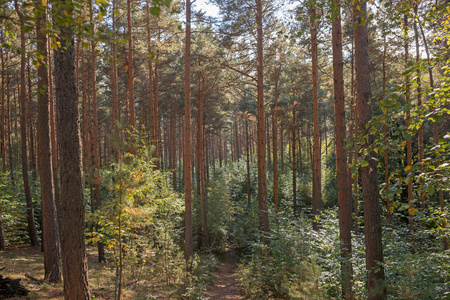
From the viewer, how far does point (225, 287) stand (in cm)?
1134

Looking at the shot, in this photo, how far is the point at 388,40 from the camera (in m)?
10.9

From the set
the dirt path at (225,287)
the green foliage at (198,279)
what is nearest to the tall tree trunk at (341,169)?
the green foliage at (198,279)

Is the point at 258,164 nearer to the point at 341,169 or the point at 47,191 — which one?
the point at 341,169

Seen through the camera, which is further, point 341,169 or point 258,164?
point 258,164

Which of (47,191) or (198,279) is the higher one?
(47,191)

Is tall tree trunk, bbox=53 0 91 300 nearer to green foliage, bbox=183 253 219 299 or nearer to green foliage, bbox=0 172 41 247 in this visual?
green foliage, bbox=183 253 219 299

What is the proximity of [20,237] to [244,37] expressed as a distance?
43.6ft

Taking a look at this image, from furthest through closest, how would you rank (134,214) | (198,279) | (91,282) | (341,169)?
(198,279) → (91,282) → (341,169) → (134,214)

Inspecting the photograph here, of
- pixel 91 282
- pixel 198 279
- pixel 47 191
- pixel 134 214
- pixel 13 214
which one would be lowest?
pixel 198 279

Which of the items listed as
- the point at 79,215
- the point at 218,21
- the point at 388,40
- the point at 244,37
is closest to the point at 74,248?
the point at 79,215

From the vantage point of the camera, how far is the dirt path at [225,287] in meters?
10.1

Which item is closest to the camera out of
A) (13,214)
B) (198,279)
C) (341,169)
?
(341,169)

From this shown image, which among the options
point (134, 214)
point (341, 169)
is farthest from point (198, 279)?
point (341, 169)

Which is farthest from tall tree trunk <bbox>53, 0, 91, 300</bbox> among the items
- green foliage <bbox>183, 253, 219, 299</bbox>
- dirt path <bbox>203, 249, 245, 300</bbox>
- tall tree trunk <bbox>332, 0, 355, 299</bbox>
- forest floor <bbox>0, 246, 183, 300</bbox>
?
dirt path <bbox>203, 249, 245, 300</bbox>
